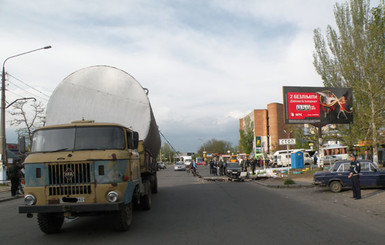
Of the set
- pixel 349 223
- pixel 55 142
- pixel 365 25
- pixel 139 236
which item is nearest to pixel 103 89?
pixel 55 142

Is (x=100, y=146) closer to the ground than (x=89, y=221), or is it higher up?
higher up

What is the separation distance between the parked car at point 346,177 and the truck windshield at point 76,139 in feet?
36.3

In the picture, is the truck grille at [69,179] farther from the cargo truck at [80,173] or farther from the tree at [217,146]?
the tree at [217,146]

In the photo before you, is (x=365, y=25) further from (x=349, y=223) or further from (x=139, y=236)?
(x=139, y=236)

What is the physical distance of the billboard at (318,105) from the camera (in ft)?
89.2

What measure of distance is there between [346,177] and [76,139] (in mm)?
12190

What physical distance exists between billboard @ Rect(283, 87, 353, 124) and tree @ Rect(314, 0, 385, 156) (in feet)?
5.69

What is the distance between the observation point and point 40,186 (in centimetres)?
731

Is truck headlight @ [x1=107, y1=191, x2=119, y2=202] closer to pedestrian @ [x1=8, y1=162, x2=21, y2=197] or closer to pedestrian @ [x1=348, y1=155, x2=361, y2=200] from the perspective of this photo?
pedestrian @ [x1=348, y1=155, x2=361, y2=200]

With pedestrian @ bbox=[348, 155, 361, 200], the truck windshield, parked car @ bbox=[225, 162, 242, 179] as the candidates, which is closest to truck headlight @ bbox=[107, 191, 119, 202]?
the truck windshield

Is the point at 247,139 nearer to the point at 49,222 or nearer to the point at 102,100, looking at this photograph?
the point at 102,100

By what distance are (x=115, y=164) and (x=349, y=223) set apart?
18.4 feet

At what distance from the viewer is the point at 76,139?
25.6 ft

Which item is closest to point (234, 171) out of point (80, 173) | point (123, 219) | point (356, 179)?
point (356, 179)
